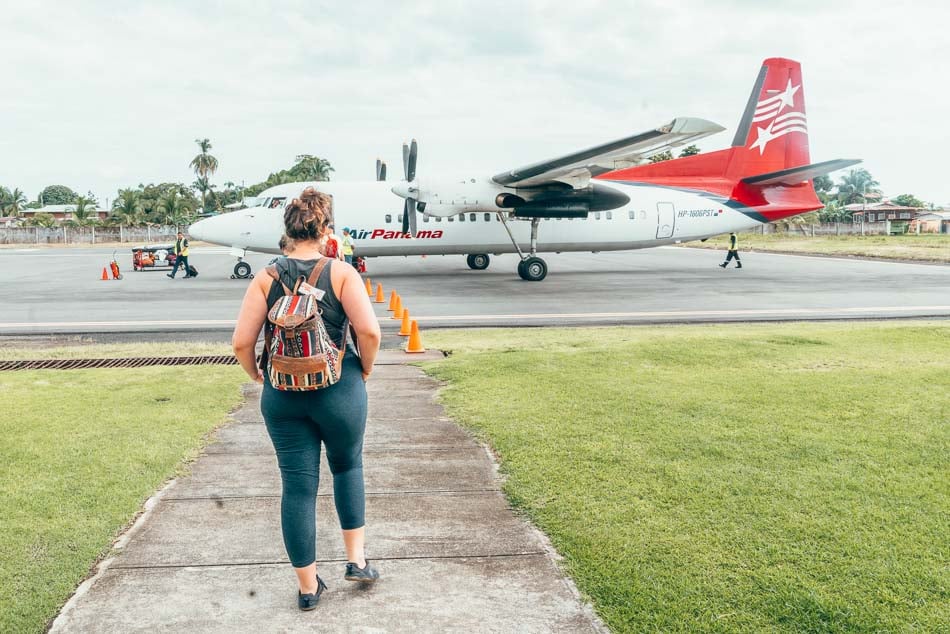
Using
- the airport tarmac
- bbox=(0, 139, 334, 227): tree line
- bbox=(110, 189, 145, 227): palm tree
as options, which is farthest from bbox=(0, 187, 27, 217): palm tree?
the airport tarmac

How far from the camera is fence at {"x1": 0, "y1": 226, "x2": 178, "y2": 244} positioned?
68.1 meters

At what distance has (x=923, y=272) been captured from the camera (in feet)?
81.4

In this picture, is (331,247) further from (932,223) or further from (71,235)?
(932,223)

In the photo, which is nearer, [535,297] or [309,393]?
[309,393]

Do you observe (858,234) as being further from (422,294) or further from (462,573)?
(462,573)

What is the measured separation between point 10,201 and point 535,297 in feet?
407

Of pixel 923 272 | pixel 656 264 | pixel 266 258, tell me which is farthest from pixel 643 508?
pixel 266 258

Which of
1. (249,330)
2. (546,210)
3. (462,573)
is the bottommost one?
(462,573)

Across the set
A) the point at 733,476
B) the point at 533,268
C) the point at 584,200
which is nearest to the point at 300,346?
the point at 733,476

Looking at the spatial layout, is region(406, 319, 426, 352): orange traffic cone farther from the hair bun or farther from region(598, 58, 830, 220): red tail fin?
region(598, 58, 830, 220): red tail fin

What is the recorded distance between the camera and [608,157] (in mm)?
19781

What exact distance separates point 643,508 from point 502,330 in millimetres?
8389

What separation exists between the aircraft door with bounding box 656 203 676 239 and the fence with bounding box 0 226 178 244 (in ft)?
188

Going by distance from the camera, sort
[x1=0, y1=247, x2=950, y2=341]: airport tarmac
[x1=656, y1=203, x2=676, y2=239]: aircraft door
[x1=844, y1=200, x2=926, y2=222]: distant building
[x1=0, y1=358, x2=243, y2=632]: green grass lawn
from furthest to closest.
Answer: [x1=844, y1=200, x2=926, y2=222]: distant building, [x1=656, y1=203, x2=676, y2=239]: aircraft door, [x1=0, y1=247, x2=950, y2=341]: airport tarmac, [x1=0, y1=358, x2=243, y2=632]: green grass lawn
